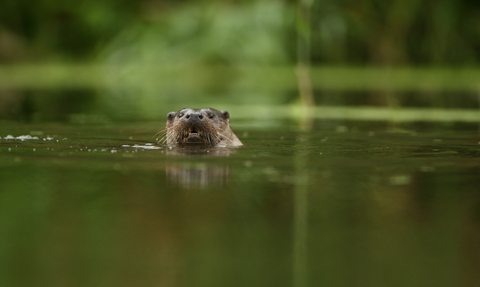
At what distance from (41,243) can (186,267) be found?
56 cm

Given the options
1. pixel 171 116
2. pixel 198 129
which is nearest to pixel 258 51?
pixel 171 116

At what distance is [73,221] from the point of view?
3057mm

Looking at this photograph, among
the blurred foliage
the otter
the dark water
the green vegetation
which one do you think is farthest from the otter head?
the blurred foliage

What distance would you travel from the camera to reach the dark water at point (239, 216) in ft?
7.97

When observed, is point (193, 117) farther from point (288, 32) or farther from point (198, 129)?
point (288, 32)

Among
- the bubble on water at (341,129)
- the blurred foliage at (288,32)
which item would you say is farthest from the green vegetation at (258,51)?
the bubble on water at (341,129)

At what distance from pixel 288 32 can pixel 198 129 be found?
9470 mm

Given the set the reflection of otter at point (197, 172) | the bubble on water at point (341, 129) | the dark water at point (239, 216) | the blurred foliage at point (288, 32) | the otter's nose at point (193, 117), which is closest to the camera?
the dark water at point (239, 216)

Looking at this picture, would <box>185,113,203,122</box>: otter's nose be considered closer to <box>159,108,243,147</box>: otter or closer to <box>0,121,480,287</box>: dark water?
<box>159,108,243,147</box>: otter

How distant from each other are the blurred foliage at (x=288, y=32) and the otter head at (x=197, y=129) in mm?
7601

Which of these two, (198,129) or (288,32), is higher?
(288,32)

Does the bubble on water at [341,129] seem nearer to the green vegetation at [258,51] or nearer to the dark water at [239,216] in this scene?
the dark water at [239,216]

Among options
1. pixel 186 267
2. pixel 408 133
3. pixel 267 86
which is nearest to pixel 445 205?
pixel 186 267

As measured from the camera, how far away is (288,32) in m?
15.1
